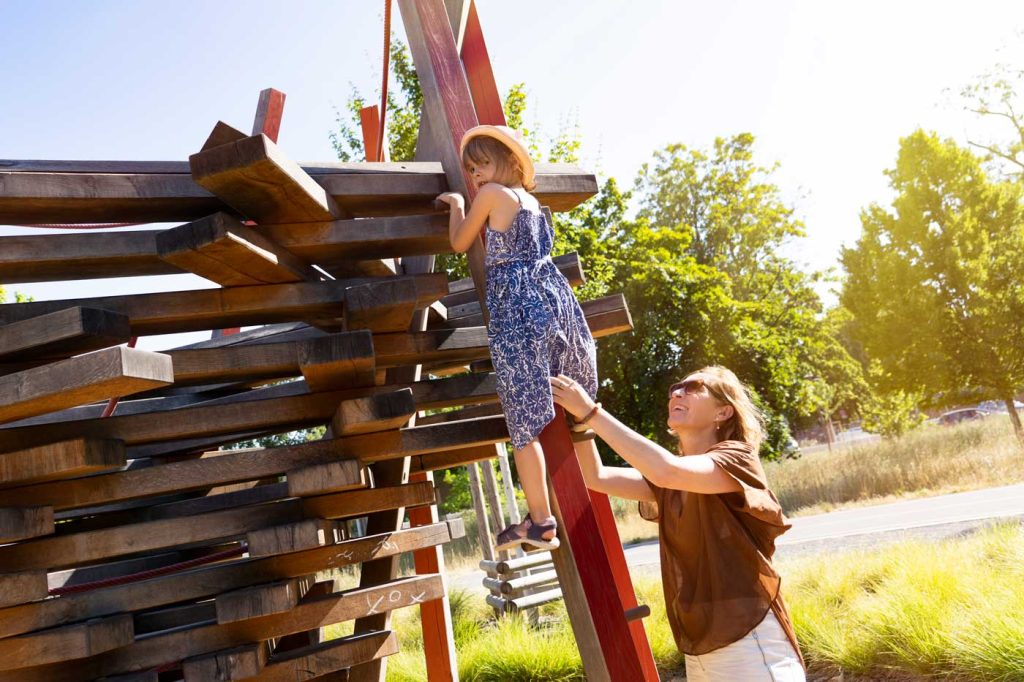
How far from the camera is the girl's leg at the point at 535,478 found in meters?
2.54

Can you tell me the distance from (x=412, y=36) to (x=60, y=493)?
2.08 meters

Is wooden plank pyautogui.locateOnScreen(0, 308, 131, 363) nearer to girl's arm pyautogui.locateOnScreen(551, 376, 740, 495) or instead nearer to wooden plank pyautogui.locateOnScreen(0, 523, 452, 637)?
wooden plank pyautogui.locateOnScreen(0, 523, 452, 637)

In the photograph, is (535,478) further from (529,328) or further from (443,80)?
(443,80)

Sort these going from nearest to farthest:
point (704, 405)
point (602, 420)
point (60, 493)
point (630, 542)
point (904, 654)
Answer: point (602, 420), point (60, 493), point (704, 405), point (904, 654), point (630, 542)

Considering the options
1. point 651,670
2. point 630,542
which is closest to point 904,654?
point 651,670

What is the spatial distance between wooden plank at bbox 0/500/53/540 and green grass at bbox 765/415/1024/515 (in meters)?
16.7

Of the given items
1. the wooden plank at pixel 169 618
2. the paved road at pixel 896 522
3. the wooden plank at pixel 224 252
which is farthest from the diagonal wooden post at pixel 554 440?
the paved road at pixel 896 522

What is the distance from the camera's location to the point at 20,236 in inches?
106

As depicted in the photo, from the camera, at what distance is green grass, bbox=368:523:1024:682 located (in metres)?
5.46

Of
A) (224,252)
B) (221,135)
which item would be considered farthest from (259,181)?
(224,252)

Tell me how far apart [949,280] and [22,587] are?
69.2 ft

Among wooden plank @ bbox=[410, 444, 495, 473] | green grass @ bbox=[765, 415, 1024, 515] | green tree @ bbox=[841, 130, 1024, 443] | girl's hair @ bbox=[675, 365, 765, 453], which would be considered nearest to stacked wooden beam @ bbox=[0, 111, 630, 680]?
girl's hair @ bbox=[675, 365, 765, 453]

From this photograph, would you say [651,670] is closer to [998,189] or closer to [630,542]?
[630,542]

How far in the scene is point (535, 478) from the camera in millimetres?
2557
